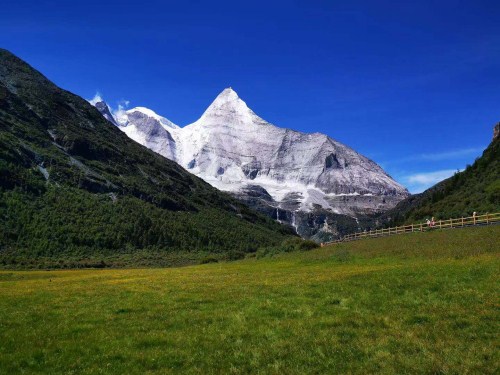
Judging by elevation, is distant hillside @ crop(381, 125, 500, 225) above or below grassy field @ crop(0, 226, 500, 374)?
above

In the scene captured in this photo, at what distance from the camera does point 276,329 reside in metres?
18.4

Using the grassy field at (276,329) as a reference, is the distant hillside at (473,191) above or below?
above

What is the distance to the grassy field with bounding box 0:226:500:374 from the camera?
Answer: 14.2 m

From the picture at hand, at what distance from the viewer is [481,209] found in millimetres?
94312

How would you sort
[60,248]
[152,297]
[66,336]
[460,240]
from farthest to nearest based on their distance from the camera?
[60,248] < [460,240] < [152,297] < [66,336]

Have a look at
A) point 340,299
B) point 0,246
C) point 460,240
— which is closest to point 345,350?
point 340,299

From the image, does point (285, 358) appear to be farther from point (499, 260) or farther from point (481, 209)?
point (481, 209)

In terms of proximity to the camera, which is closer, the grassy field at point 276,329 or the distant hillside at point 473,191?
the grassy field at point 276,329

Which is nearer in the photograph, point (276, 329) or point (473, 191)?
point (276, 329)

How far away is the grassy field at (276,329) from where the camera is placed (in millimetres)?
14156

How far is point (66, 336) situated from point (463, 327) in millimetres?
16402

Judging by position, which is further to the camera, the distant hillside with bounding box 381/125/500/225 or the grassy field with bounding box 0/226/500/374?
the distant hillside with bounding box 381/125/500/225

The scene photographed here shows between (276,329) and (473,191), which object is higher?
(473,191)

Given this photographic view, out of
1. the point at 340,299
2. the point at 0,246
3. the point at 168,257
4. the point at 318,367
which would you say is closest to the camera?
the point at 318,367
